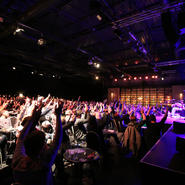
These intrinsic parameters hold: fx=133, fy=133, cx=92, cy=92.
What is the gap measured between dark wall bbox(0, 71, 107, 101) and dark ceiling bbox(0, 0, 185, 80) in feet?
6.99

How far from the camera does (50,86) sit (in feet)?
43.3

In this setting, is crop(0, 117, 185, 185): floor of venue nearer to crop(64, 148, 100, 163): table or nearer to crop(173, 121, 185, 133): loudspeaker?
crop(64, 148, 100, 163): table

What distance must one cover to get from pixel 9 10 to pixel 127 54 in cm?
644

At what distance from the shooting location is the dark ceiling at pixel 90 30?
343 centimetres

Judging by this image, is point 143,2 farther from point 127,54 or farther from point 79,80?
point 79,80

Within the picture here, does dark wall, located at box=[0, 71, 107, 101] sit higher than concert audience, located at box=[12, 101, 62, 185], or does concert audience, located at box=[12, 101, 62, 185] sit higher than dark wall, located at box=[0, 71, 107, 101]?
dark wall, located at box=[0, 71, 107, 101]

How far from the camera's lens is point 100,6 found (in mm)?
3152

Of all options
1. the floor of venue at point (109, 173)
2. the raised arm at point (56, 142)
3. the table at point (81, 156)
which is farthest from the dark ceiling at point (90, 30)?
the floor of venue at point (109, 173)

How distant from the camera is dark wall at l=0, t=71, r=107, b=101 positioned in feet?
34.3

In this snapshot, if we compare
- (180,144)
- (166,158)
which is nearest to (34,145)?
(166,158)

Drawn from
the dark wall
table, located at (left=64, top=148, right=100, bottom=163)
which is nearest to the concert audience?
table, located at (left=64, top=148, right=100, bottom=163)

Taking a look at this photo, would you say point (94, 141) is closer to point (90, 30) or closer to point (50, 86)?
Answer: point (90, 30)

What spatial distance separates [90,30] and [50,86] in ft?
31.5

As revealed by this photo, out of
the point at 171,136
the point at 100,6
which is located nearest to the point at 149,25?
the point at 100,6
